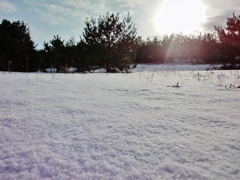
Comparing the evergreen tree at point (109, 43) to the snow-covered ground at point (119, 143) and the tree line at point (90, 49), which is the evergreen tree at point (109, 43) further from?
the snow-covered ground at point (119, 143)

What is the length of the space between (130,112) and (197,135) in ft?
1.53

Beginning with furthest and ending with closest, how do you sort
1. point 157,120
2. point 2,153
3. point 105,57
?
point 105,57, point 157,120, point 2,153

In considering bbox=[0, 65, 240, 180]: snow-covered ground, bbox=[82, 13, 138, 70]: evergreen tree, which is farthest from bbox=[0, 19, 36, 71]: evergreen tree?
bbox=[0, 65, 240, 180]: snow-covered ground

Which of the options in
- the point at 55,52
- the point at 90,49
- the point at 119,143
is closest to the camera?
the point at 119,143

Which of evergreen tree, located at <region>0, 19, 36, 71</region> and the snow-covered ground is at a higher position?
evergreen tree, located at <region>0, 19, 36, 71</region>

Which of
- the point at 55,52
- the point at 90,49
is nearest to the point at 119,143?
the point at 90,49

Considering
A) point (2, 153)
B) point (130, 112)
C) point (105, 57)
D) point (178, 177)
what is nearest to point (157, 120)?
point (130, 112)

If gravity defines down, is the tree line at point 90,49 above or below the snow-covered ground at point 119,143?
above

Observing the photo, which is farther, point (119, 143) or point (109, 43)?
point (109, 43)

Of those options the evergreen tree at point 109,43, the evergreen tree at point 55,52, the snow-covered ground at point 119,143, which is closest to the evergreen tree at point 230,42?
the evergreen tree at point 109,43

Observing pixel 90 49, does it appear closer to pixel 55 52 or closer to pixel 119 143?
pixel 55 52

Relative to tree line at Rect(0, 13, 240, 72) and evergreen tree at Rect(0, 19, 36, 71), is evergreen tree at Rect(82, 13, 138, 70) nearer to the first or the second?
tree line at Rect(0, 13, 240, 72)

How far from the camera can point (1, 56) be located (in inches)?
470

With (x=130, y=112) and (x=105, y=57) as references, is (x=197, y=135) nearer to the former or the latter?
(x=130, y=112)
